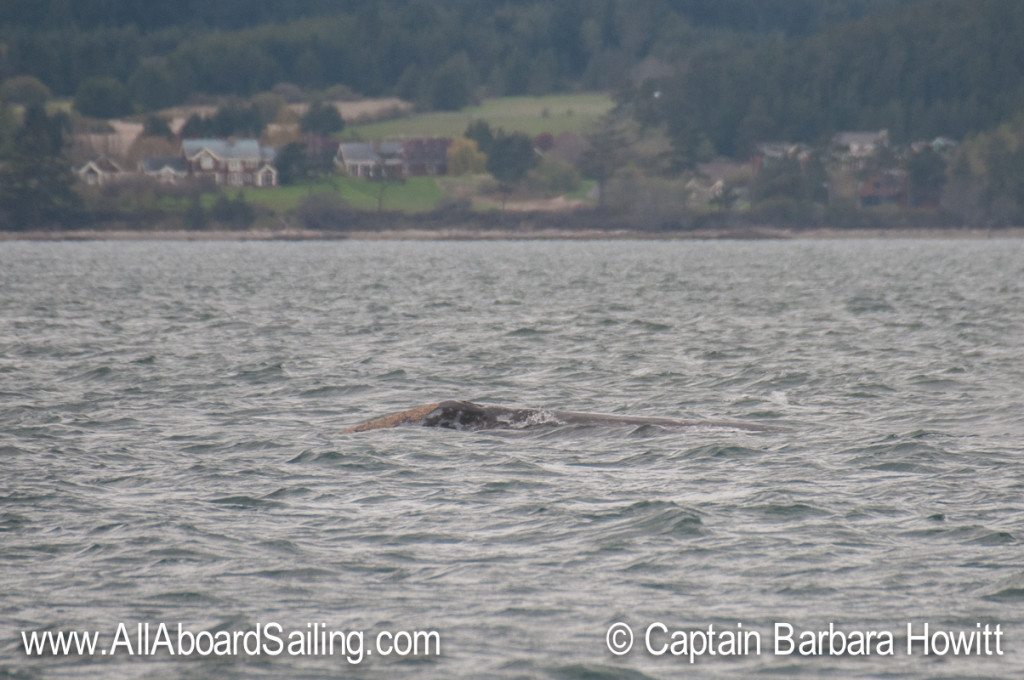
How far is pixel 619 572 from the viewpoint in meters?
11.3

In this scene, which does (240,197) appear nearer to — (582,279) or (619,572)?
(582,279)

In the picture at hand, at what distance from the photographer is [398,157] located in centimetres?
19212

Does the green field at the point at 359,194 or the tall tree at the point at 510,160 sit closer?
the green field at the point at 359,194

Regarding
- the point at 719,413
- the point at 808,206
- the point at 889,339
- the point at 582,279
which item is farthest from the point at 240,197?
the point at 719,413

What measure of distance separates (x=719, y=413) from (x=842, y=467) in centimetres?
524

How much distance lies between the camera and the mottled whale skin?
18.8 meters

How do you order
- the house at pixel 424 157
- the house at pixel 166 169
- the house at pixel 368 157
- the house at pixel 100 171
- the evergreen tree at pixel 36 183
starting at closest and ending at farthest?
the evergreen tree at pixel 36 183
the house at pixel 100 171
the house at pixel 166 169
the house at pixel 368 157
the house at pixel 424 157

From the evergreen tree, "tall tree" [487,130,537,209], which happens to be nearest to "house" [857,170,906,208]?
"tall tree" [487,130,537,209]

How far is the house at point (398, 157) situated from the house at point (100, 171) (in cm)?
3252

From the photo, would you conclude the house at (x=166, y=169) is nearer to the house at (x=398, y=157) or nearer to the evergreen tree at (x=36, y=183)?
the evergreen tree at (x=36, y=183)

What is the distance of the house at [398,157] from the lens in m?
188

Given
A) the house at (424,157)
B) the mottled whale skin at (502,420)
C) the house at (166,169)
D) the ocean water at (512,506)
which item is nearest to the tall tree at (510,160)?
the house at (424,157)

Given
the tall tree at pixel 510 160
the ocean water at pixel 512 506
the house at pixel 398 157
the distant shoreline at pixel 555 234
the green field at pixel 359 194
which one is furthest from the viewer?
the house at pixel 398 157

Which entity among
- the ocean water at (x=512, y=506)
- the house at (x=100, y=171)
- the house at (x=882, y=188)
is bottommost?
the ocean water at (x=512, y=506)
